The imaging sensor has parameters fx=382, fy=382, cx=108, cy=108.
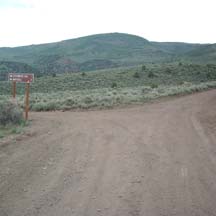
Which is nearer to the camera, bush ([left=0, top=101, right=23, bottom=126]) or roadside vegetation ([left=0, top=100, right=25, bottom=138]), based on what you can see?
roadside vegetation ([left=0, top=100, right=25, bottom=138])

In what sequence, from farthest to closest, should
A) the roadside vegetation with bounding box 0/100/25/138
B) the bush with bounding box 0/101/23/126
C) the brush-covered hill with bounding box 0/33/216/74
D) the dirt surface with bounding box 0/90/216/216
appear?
the brush-covered hill with bounding box 0/33/216/74 → the bush with bounding box 0/101/23/126 → the roadside vegetation with bounding box 0/100/25/138 → the dirt surface with bounding box 0/90/216/216

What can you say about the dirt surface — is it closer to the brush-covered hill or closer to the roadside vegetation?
the roadside vegetation

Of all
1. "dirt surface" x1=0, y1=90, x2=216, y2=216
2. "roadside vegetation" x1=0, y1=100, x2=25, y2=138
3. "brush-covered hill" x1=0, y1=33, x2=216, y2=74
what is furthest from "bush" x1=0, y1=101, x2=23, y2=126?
"brush-covered hill" x1=0, y1=33, x2=216, y2=74

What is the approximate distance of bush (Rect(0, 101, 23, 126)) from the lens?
13.7m

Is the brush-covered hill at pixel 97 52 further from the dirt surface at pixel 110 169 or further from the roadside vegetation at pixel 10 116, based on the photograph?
the dirt surface at pixel 110 169

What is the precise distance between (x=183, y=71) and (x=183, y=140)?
38.4m

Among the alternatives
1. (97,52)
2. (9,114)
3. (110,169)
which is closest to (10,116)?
(9,114)

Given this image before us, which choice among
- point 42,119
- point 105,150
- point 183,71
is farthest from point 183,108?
point 183,71

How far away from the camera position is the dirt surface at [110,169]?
628 cm

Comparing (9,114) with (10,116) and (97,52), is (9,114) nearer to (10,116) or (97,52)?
(10,116)

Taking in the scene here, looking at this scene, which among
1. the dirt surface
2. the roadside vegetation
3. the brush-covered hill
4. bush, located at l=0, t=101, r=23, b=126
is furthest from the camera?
the brush-covered hill

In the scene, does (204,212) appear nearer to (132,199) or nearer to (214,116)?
(132,199)

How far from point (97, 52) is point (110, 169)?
114 meters

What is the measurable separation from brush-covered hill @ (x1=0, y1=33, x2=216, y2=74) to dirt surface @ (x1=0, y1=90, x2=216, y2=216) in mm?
73667
